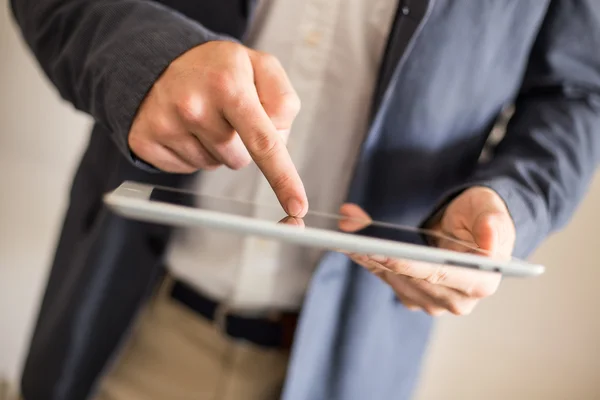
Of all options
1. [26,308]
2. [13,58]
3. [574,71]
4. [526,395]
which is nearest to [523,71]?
[574,71]

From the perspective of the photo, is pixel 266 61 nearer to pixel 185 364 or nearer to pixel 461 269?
pixel 461 269

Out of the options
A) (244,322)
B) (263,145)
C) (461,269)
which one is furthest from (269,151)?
(244,322)

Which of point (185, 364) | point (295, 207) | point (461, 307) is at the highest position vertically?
point (295, 207)

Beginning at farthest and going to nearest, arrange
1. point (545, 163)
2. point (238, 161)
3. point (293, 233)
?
point (545, 163) → point (238, 161) → point (293, 233)

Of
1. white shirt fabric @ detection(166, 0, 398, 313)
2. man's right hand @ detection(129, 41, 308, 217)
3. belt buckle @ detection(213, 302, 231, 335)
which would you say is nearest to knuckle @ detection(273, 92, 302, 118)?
man's right hand @ detection(129, 41, 308, 217)

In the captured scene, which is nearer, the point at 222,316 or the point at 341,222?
the point at 341,222

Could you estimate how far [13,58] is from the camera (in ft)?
2.29

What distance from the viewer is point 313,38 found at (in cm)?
45

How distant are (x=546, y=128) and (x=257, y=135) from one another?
1.07 ft

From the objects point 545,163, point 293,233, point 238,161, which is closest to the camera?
point 293,233

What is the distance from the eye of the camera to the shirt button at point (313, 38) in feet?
1.49

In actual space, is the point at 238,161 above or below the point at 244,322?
above

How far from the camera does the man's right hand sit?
0.27 meters

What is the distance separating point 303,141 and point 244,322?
186 millimetres
